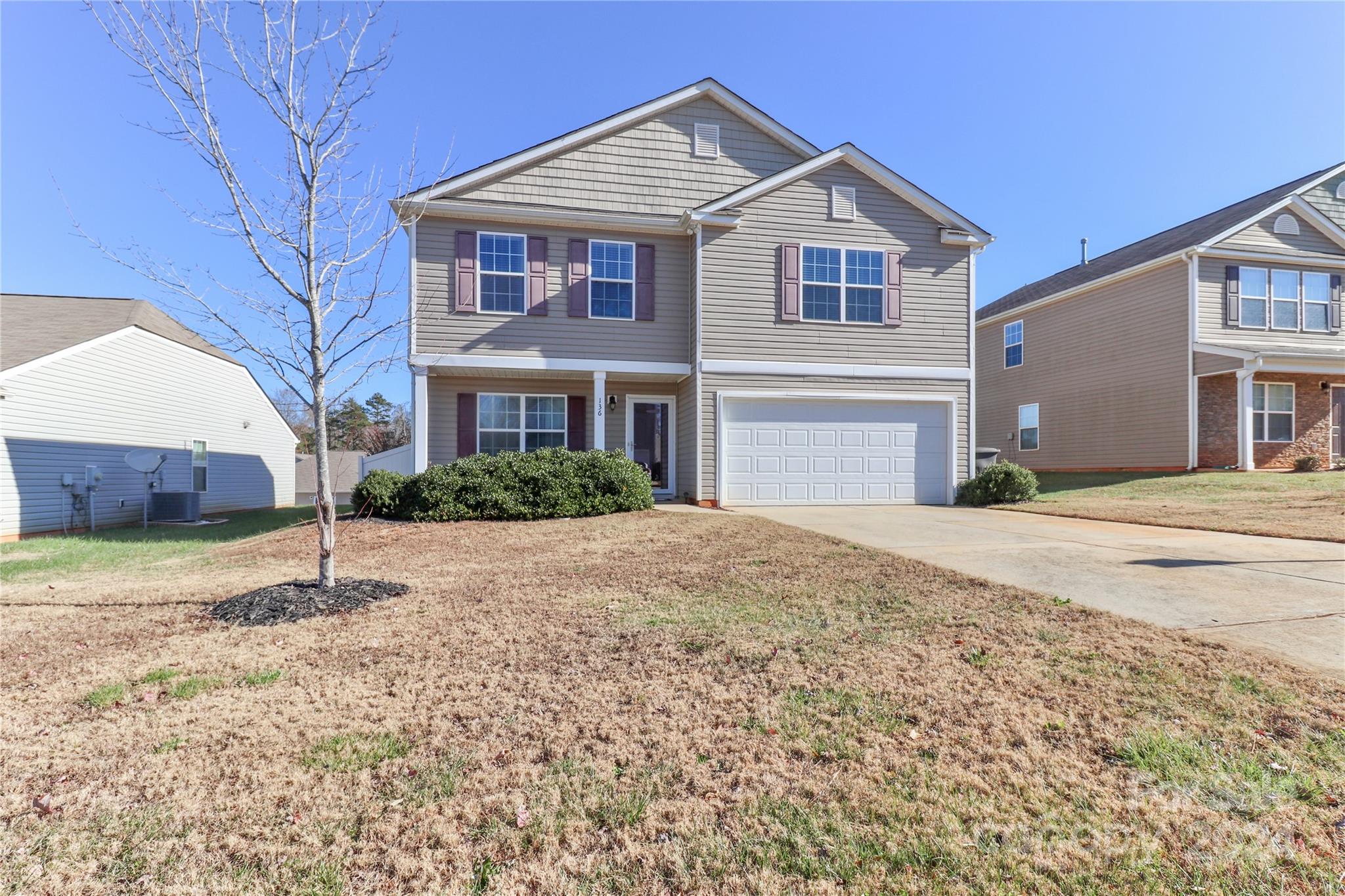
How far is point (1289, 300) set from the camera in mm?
16016

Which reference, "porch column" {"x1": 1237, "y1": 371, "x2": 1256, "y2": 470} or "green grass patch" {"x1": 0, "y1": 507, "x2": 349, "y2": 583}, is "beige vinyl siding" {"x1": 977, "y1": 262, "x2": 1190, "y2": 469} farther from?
"green grass patch" {"x1": 0, "y1": 507, "x2": 349, "y2": 583}

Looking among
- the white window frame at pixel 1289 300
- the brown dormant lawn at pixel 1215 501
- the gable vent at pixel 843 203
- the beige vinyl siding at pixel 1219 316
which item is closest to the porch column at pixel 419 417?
the gable vent at pixel 843 203

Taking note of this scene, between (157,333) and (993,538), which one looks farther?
(157,333)

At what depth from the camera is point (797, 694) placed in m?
3.15

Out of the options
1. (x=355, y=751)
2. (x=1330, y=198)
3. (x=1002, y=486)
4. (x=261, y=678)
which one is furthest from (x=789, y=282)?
(x=1330, y=198)

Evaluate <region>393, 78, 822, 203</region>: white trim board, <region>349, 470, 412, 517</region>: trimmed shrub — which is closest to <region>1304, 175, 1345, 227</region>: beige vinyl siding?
<region>393, 78, 822, 203</region>: white trim board

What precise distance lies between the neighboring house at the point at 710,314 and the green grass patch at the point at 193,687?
8174mm

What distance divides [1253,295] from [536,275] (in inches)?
693

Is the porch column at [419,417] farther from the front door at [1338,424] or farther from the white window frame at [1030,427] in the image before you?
the front door at [1338,424]

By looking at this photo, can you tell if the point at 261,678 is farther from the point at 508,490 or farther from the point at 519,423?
the point at 519,423

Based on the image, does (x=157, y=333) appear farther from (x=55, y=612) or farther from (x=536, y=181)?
(x=55, y=612)

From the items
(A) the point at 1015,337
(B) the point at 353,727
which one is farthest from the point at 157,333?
(A) the point at 1015,337

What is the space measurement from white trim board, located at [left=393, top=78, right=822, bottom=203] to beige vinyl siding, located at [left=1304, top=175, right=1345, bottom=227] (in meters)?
15.0

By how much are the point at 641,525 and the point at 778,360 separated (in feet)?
15.3
